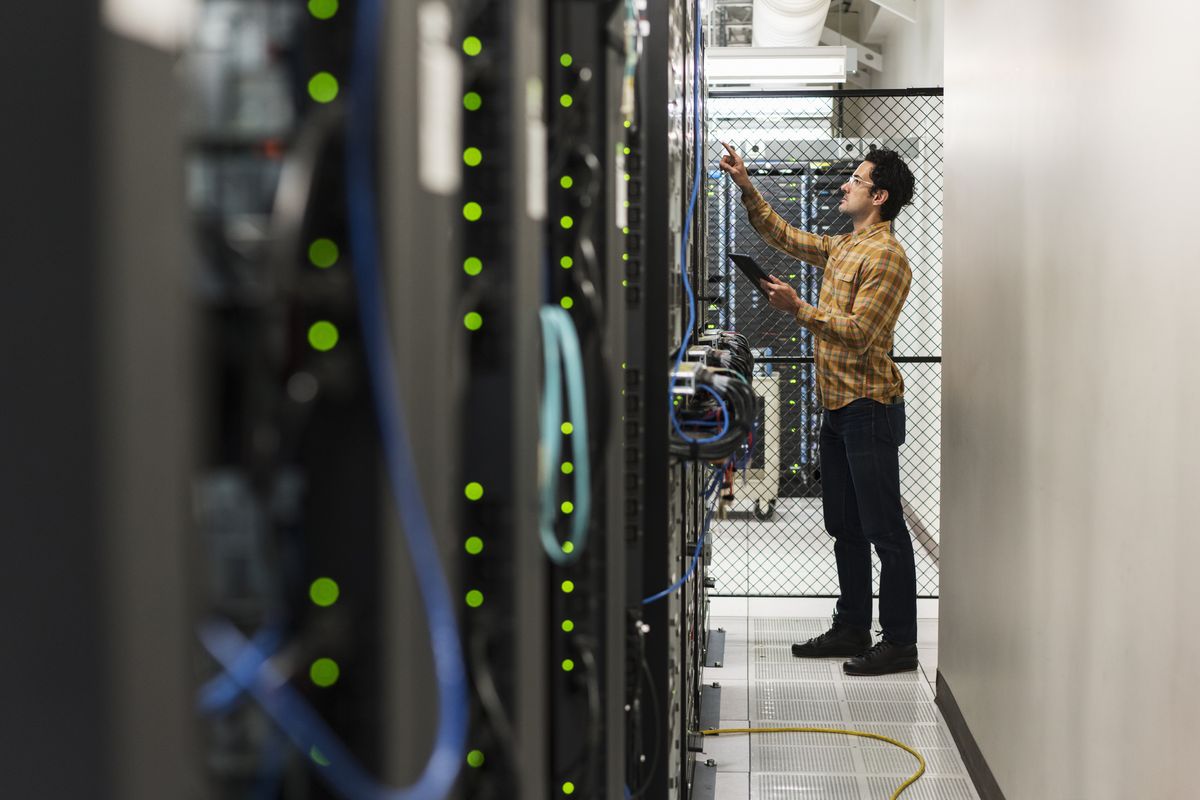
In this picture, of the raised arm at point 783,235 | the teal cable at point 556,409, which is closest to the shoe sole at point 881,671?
the raised arm at point 783,235

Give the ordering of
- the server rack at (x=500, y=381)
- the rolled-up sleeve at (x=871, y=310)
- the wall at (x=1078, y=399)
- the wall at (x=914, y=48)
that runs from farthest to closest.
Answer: the wall at (x=914, y=48) → the rolled-up sleeve at (x=871, y=310) → the wall at (x=1078, y=399) → the server rack at (x=500, y=381)

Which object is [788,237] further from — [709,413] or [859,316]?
[709,413]

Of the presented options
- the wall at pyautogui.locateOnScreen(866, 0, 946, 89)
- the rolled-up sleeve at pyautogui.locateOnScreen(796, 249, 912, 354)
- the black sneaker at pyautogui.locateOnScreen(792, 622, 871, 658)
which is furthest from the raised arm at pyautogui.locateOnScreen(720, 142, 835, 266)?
the wall at pyautogui.locateOnScreen(866, 0, 946, 89)

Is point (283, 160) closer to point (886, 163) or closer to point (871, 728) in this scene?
point (871, 728)

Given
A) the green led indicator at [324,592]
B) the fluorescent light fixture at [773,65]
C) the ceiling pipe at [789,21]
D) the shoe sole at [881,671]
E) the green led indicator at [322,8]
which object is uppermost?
the ceiling pipe at [789,21]

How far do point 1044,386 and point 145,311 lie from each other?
8.58ft

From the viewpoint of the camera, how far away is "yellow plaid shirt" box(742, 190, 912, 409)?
4.16m

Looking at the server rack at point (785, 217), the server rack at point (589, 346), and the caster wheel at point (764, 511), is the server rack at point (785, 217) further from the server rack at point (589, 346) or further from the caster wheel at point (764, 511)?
the server rack at point (589, 346)

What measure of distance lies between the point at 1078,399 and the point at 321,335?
213cm

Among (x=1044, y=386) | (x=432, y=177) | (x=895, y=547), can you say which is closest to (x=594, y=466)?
(x=432, y=177)

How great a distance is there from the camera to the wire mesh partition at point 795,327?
639cm

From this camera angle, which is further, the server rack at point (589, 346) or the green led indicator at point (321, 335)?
the server rack at point (589, 346)

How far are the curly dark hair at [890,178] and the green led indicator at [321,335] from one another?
401 centimetres

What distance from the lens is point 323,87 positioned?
616 millimetres
